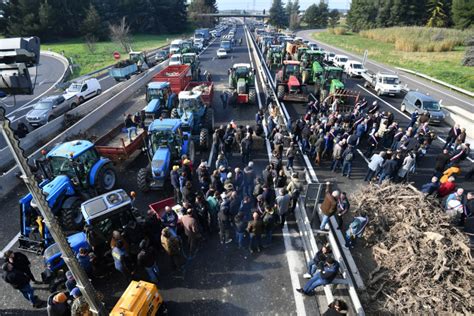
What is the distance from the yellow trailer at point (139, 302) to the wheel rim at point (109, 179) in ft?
17.5

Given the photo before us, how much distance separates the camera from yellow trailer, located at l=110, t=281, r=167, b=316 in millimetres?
5141

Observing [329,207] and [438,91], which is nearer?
[329,207]

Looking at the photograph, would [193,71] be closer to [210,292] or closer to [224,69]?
[224,69]

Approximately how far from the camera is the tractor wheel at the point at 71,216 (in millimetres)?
8000

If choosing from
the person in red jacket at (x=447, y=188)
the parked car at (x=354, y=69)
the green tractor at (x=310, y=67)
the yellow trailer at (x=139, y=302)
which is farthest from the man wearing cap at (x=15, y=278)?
the parked car at (x=354, y=69)

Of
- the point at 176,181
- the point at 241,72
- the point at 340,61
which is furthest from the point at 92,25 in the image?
the point at 176,181

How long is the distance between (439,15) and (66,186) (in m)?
75.3

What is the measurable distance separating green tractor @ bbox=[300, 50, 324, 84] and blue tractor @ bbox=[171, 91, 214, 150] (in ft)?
36.9

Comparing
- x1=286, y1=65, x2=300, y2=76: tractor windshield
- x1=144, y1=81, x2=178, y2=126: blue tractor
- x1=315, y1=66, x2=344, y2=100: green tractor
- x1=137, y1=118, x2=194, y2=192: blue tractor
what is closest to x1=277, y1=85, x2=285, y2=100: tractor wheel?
x1=286, y1=65, x2=300, y2=76: tractor windshield

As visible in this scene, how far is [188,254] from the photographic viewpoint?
7727mm

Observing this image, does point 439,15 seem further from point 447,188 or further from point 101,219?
point 101,219

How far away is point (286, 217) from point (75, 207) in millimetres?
6661

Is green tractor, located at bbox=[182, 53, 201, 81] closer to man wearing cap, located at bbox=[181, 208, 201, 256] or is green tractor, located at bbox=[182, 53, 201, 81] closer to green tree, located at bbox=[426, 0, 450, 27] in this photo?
man wearing cap, located at bbox=[181, 208, 201, 256]

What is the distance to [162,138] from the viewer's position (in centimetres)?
1070
